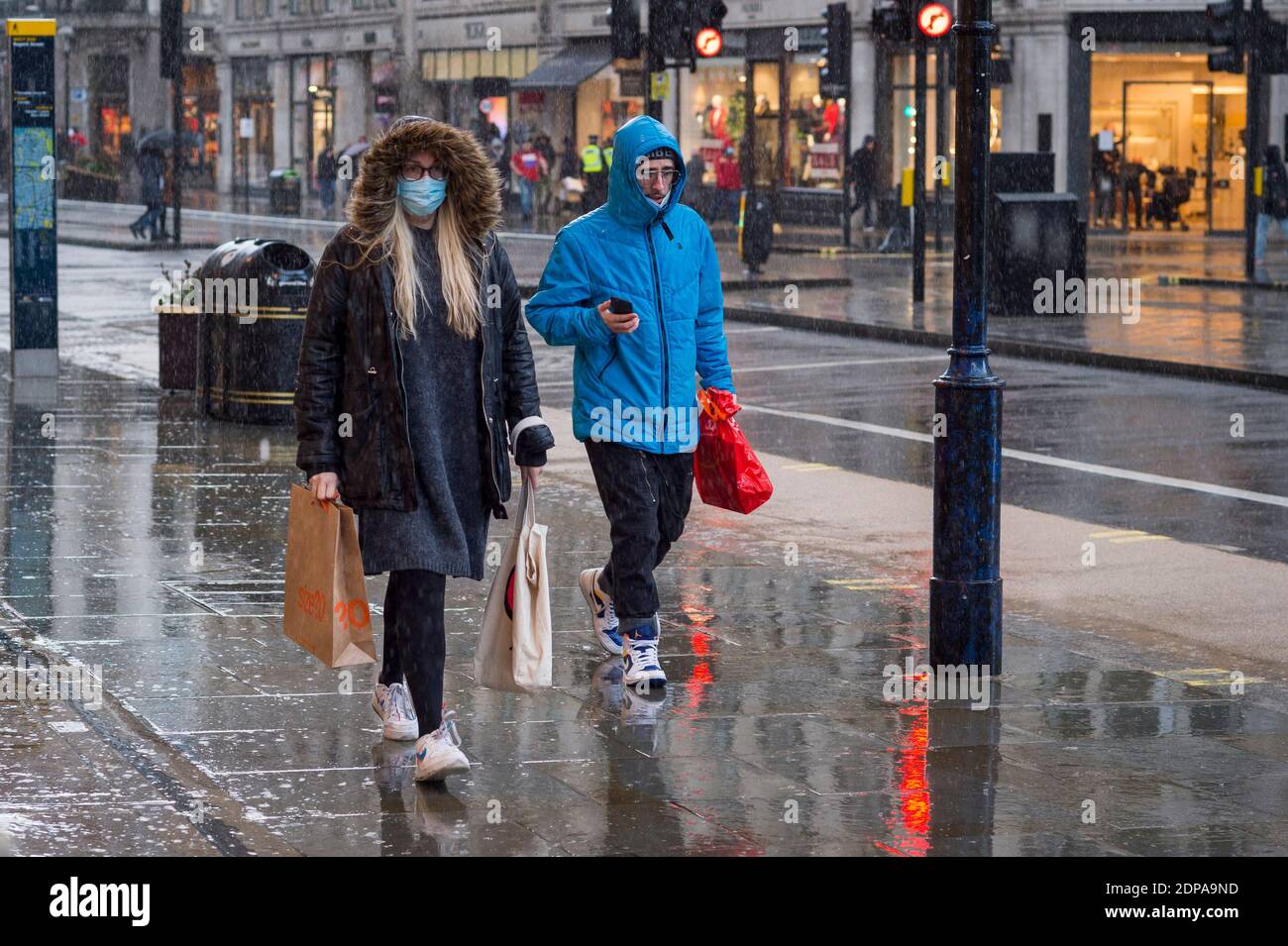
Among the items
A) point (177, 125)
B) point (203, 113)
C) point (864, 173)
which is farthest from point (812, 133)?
point (203, 113)

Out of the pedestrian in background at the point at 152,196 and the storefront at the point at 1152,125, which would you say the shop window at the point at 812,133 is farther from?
the pedestrian in background at the point at 152,196

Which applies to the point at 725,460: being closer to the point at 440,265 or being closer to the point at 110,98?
the point at 440,265

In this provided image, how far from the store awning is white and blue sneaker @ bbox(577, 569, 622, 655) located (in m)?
41.6

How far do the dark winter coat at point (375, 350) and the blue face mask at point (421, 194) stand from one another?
0.03 metres

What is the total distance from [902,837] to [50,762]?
241 centimetres

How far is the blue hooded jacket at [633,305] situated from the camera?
7148mm

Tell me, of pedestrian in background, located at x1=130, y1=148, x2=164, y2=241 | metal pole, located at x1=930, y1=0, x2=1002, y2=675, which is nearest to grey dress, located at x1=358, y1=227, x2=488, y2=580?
metal pole, located at x1=930, y1=0, x2=1002, y2=675

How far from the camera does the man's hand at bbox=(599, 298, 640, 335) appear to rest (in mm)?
6809

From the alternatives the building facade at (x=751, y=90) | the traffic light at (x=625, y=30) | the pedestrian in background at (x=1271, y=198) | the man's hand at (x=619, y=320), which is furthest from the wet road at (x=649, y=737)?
the pedestrian in background at (x=1271, y=198)

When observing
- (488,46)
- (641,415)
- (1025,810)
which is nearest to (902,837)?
(1025,810)

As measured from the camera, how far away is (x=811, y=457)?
1309 cm
